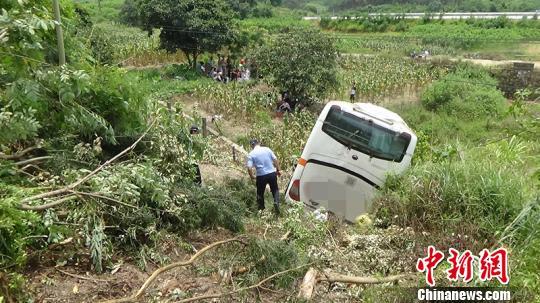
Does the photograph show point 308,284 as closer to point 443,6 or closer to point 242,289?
point 242,289

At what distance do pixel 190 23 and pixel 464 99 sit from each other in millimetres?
11610

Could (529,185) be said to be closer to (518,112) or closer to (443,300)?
(518,112)

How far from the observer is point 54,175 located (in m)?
4.21

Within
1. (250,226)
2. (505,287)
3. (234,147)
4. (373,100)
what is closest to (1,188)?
(250,226)

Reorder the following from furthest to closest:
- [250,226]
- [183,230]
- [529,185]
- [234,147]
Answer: [234,147]
[250,226]
[529,185]
[183,230]

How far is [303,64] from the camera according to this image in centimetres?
1614

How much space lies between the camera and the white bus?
275 inches

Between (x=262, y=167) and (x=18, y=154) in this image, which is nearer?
(x=18, y=154)

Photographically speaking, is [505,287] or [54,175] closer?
[505,287]

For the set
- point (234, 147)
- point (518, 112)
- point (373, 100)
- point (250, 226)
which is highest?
point (518, 112)

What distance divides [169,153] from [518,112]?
135 inches

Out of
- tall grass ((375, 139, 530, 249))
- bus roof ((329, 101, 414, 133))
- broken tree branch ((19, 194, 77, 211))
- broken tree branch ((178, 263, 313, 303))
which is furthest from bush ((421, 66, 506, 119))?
broken tree branch ((19, 194, 77, 211))

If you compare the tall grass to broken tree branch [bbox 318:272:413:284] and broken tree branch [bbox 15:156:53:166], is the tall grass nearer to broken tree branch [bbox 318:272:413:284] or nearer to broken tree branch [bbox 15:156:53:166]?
broken tree branch [bbox 318:272:413:284]

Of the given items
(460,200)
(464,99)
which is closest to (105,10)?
(464,99)
